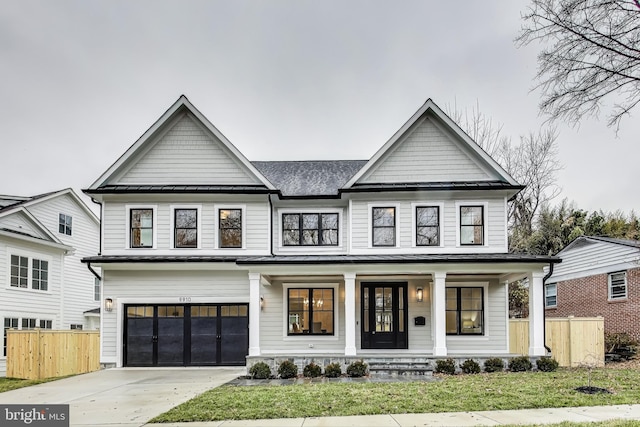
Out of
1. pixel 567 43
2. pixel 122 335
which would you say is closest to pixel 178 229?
pixel 122 335

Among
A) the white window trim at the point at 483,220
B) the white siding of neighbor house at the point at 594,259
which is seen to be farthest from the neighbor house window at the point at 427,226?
the white siding of neighbor house at the point at 594,259

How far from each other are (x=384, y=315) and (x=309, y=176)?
6112 millimetres

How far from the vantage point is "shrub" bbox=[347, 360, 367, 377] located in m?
13.8

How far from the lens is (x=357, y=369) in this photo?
13.8 m

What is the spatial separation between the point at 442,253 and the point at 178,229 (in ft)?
30.0

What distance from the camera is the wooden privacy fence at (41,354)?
15.9 meters

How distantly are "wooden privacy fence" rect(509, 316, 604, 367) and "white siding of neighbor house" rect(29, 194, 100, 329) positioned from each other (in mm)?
19817

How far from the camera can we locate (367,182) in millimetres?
17375

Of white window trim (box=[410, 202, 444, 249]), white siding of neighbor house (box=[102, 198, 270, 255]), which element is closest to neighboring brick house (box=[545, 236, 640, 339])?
white window trim (box=[410, 202, 444, 249])

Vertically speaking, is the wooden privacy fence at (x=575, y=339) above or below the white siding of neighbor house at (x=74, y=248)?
below

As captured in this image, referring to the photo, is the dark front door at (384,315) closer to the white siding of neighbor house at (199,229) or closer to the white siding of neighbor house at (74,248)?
the white siding of neighbor house at (199,229)

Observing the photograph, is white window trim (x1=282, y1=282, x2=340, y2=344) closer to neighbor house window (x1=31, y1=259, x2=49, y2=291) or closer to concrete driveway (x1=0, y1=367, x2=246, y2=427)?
concrete driveway (x1=0, y1=367, x2=246, y2=427)

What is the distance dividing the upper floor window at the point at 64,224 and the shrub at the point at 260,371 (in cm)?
1547

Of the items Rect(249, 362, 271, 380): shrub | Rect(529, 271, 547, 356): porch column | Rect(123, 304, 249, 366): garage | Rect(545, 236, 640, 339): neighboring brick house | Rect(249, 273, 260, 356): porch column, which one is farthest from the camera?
Rect(545, 236, 640, 339): neighboring brick house
